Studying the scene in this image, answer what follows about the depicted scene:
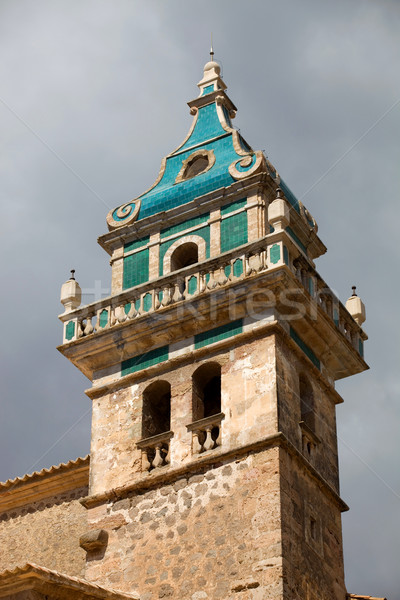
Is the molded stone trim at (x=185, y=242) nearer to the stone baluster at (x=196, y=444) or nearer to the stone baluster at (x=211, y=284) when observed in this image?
the stone baluster at (x=211, y=284)

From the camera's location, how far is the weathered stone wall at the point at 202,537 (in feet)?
64.7

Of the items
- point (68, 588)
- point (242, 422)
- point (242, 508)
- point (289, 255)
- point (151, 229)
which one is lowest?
point (68, 588)

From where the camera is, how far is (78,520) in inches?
932

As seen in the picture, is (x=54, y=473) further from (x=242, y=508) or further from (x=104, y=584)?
(x=242, y=508)

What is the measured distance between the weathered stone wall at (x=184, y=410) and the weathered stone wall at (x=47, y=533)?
5.57 ft

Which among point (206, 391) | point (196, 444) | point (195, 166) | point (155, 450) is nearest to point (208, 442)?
point (196, 444)

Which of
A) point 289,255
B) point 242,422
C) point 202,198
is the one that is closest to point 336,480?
point 242,422

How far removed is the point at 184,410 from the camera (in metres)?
22.1

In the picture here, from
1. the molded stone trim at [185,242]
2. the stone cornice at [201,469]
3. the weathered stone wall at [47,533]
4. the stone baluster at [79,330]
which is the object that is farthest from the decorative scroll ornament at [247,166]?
the weathered stone wall at [47,533]

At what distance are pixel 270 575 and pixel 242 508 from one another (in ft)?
4.27

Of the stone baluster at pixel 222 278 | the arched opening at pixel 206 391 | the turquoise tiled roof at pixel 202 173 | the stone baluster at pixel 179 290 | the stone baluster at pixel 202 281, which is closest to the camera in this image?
the arched opening at pixel 206 391

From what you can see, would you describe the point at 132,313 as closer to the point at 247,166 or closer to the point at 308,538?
the point at 247,166

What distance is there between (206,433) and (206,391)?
5.19 ft

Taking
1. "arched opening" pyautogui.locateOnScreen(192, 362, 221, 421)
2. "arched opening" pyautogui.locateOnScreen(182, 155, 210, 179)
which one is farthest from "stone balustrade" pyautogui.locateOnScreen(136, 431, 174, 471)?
"arched opening" pyautogui.locateOnScreen(182, 155, 210, 179)
